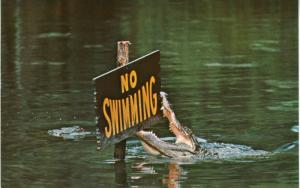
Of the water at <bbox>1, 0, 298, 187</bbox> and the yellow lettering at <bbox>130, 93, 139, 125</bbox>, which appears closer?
the yellow lettering at <bbox>130, 93, 139, 125</bbox>

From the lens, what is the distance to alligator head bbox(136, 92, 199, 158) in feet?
43.2

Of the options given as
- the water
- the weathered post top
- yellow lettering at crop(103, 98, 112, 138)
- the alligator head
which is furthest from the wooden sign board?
the alligator head

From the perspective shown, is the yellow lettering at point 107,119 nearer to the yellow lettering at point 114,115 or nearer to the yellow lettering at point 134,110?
the yellow lettering at point 114,115

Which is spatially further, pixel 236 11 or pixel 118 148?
pixel 236 11

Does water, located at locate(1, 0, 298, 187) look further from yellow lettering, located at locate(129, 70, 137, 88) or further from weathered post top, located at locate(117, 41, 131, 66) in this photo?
weathered post top, located at locate(117, 41, 131, 66)

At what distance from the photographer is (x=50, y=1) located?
45219 mm

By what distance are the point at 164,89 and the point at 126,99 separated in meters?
7.35

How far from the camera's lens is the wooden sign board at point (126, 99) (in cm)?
1177

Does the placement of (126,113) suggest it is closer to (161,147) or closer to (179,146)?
(161,147)

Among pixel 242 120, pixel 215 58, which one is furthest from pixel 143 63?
pixel 215 58

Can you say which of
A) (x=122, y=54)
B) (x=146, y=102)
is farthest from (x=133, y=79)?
(x=122, y=54)

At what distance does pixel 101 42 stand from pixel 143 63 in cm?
1655

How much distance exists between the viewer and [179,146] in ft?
44.3

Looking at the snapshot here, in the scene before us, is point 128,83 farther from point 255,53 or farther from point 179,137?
point 255,53
